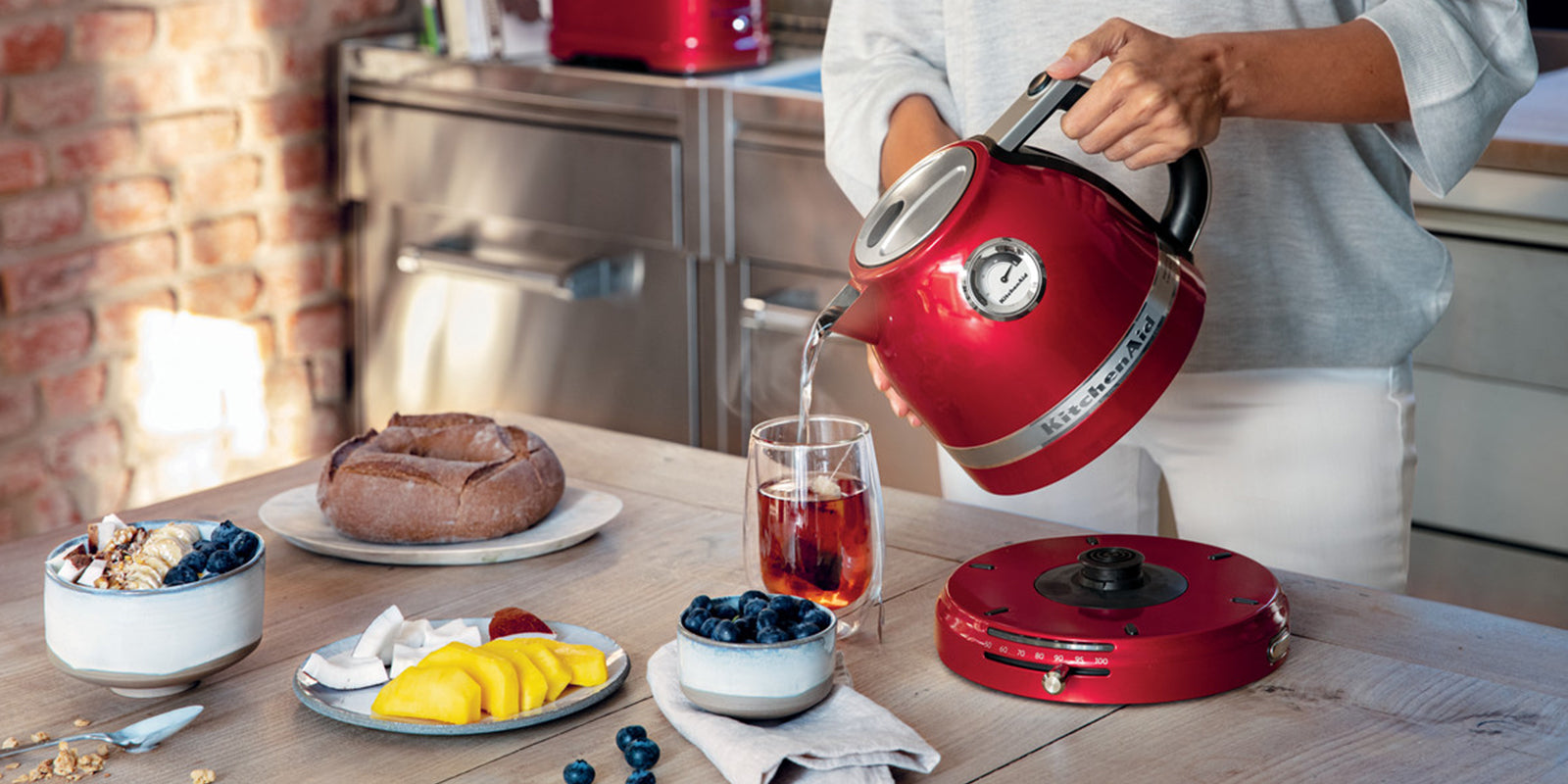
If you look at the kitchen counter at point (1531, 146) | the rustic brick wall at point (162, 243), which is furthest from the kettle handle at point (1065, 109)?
the rustic brick wall at point (162, 243)

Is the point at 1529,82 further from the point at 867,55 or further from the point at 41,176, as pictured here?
the point at 41,176

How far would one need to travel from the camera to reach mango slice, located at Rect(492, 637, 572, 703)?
88 centimetres

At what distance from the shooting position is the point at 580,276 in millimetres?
2406

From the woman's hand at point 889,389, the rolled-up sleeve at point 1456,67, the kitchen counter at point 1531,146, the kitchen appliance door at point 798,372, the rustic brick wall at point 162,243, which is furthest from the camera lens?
the rustic brick wall at point 162,243

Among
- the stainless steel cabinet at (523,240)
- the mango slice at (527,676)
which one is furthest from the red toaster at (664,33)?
the mango slice at (527,676)

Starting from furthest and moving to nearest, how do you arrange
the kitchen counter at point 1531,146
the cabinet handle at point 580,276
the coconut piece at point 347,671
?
the cabinet handle at point 580,276, the kitchen counter at point 1531,146, the coconut piece at point 347,671

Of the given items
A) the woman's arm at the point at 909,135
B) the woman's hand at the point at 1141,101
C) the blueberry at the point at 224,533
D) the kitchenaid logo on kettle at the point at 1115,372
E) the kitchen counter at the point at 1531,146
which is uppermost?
the woman's hand at the point at 1141,101

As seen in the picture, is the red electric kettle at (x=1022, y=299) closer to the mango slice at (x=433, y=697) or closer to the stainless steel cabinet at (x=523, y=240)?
the mango slice at (x=433, y=697)

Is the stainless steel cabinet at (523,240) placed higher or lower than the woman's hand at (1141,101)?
lower

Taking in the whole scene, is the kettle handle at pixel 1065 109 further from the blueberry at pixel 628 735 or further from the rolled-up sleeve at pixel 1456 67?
the blueberry at pixel 628 735

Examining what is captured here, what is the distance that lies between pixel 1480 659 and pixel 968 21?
2.06ft

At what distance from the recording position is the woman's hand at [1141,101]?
0.95 m

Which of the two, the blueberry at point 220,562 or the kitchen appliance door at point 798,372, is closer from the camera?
the blueberry at point 220,562

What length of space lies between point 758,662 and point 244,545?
31 centimetres
